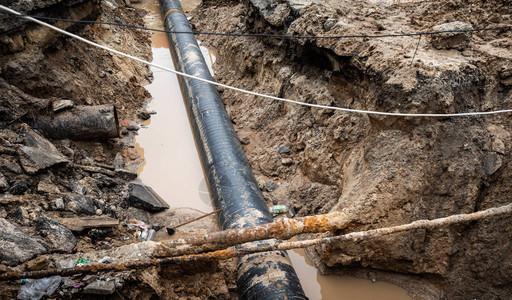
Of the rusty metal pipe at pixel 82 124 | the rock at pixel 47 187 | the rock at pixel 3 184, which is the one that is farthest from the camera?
the rusty metal pipe at pixel 82 124

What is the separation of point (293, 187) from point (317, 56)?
236 cm

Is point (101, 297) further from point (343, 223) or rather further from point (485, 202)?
point (485, 202)

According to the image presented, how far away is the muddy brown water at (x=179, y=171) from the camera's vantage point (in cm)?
421

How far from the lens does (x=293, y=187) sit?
5387mm

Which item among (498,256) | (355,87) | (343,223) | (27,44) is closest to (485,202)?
(498,256)

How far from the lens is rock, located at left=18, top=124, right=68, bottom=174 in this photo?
13.8ft

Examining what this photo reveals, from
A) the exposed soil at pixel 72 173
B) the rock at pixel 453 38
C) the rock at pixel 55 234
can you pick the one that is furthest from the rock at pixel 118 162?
the rock at pixel 453 38

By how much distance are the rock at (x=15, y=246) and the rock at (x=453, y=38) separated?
5.46 meters

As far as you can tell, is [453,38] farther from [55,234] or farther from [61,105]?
[61,105]

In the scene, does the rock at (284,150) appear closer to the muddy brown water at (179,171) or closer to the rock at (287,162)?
the rock at (287,162)

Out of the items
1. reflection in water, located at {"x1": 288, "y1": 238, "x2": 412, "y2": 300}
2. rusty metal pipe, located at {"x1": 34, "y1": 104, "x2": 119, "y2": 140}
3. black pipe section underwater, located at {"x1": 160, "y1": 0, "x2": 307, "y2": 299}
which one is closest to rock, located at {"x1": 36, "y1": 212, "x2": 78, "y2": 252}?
black pipe section underwater, located at {"x1": 160, "y1": 0, "x2": 307, "y2": 299}

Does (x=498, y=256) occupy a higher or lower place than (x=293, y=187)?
lower

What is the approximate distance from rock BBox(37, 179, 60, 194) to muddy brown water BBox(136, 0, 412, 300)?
1.61m

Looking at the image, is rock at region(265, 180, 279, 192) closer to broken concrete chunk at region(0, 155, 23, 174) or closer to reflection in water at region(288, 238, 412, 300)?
reflection in water at region(288, 238, 412, 300)
